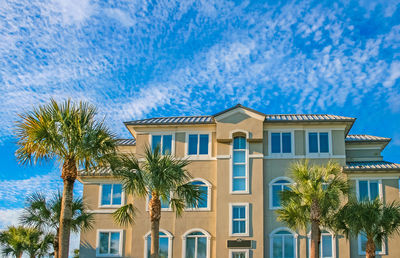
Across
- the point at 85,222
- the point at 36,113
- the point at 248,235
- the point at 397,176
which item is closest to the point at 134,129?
the point at 85,222

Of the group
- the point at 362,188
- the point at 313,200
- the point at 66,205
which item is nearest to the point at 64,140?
the point at 66,205

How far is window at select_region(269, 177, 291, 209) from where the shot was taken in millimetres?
32656

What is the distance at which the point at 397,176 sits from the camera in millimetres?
31812

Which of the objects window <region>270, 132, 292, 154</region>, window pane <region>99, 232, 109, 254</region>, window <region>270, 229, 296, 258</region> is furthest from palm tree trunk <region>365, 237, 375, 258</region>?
window pane <region>99, 232, 109, 254</region>

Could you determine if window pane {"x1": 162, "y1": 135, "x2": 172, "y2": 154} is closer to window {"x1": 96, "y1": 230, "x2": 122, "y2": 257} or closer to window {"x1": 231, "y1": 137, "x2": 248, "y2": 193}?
window {"x1": 231, "y1": 137, "x2": 248, "y2": 193}

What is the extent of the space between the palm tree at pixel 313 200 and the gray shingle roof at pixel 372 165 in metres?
6.31

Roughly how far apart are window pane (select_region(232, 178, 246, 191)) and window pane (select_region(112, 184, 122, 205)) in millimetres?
7968

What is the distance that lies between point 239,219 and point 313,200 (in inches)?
323

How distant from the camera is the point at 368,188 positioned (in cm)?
3206

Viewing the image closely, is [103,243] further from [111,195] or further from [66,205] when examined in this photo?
[66,205]

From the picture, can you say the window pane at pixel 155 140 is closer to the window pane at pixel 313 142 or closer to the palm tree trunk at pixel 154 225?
the window pane at pixel 313 142

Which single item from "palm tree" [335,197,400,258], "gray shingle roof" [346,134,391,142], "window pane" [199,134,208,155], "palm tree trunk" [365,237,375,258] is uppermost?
"gray shingle roof" [346,134,391,142]

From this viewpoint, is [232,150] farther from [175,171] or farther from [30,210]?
[30,210]

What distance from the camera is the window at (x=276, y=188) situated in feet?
107
